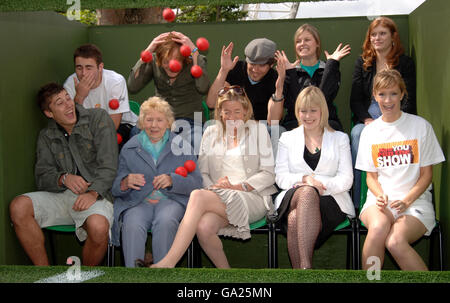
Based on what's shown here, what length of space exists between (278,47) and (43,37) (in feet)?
6.44

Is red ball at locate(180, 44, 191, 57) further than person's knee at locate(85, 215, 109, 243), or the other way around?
red ball at locate(180, 44, 191, 57)

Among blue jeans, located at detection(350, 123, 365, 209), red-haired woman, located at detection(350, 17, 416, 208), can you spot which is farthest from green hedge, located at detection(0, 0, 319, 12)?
red-haired woman, located at detection(350, 17, 416, 208)

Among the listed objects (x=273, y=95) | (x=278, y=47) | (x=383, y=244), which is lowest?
(x=383, y=244)

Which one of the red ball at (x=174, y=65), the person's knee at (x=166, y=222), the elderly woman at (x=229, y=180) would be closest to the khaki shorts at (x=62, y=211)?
the person's knee at (x=166, y=222)

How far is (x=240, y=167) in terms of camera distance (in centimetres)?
365

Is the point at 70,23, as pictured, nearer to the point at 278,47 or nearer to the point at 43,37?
the point at 43,37

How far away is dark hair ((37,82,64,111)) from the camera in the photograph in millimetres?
3707

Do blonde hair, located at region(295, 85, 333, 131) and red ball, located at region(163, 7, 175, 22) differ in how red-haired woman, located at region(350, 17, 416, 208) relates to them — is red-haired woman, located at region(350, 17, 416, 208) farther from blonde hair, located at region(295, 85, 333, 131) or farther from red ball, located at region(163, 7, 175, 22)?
red ball, located at region(163, 7, 175, 22)

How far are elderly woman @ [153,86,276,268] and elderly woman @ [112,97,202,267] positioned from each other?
0.14 metres

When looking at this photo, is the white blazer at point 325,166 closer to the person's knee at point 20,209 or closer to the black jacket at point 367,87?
the black jacket at point 367,87

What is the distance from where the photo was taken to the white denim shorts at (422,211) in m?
3.20

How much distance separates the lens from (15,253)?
3557 millimetres

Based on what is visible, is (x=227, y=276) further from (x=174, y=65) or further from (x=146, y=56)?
(x=146, y=56)
